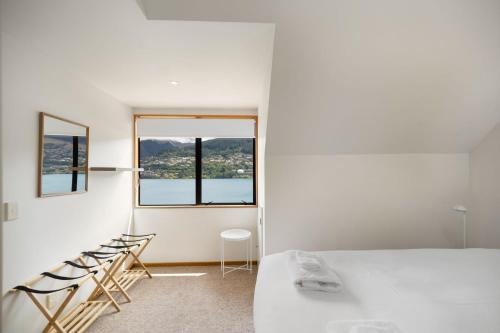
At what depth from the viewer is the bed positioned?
4.15 ft

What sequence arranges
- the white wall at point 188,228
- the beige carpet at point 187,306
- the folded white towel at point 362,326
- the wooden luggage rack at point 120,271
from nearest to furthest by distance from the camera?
the folded white towel at point 362,326, the beige carpet at point 187,306, the wooden luggage rack at point 120,271, the white wall at point 188,228

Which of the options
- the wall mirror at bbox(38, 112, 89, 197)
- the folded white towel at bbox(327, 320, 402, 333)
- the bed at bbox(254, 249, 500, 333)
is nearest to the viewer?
the folded white towel at bbox(327, 320, 402, 333)

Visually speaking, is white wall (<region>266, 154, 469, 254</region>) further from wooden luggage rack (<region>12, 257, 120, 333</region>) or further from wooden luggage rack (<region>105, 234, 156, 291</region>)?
wooden luggage rack (<region>12, 257, 120, 333</region>)

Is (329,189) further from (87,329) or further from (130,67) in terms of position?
(87,329)

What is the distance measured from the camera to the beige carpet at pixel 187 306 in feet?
7.51

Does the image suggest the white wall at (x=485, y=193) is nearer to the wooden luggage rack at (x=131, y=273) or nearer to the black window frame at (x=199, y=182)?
the black window frame at (x=199, y=182)

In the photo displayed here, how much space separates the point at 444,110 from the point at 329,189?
1324 millimetres

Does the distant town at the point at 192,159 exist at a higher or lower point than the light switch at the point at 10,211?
higher

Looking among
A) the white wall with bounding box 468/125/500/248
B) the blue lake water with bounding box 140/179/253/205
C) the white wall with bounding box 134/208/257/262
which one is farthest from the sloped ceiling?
the white wall with bounding box 134/208/257/262

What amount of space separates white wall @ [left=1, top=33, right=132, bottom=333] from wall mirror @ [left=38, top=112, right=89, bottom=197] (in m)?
0.06

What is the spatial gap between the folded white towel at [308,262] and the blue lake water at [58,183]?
2056mm

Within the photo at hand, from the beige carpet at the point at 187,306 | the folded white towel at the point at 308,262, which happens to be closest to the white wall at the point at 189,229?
the beige carpet at the point at 187,306

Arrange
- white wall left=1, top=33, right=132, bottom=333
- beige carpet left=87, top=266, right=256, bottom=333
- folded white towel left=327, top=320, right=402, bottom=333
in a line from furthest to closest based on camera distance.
Result: 1. beige carpet left=87, top=266, right=256, bottom=333
2. white wall left=1, top=33, right=132, bottom=333
3. folded white towel left=327, top=320, right=402, bottom=333

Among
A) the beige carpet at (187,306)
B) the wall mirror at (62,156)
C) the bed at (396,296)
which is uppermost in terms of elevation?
the wall mirror at (62,156)
